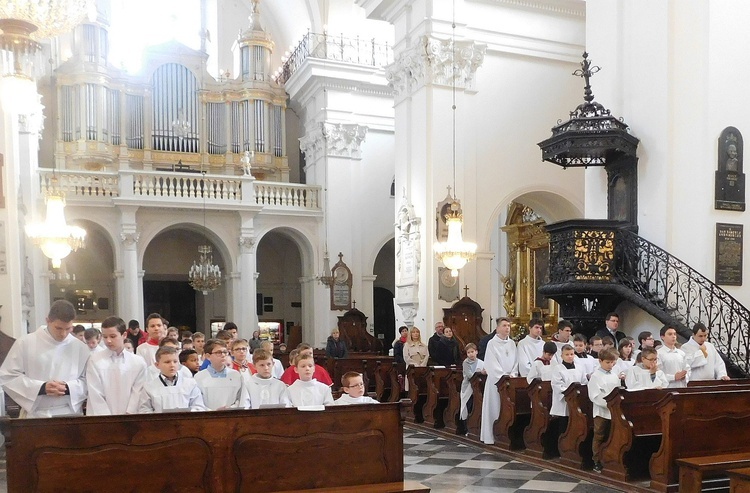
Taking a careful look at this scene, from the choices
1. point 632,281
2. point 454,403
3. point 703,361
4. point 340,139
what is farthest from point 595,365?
point 340,139

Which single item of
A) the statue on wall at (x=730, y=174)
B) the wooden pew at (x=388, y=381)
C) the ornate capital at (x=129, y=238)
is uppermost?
the statue on wall at (x=730, y=174)

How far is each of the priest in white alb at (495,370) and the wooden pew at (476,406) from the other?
14 cm

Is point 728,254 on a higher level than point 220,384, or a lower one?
higher

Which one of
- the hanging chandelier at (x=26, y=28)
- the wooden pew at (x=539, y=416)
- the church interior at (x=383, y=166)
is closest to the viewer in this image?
the hanging chandelier at (x=26, y=28)

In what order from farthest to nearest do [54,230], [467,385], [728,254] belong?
1. [54,230]
2. [728,254]
3. [467,385]

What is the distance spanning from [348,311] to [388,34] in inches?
329

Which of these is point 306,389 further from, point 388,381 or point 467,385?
point 388,381

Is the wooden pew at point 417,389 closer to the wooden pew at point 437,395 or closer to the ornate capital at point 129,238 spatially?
the wooden pew at point 437,395

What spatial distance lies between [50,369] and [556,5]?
14.4m

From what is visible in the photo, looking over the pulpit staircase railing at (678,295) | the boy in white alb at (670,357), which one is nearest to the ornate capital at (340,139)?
the pulpit staircase railing at (678,295)

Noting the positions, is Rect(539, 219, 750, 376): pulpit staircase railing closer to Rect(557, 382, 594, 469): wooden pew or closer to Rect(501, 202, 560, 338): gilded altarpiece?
Rect(557, 382, 594, 469): wooden pew

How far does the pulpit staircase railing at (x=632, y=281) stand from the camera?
34.6 feet

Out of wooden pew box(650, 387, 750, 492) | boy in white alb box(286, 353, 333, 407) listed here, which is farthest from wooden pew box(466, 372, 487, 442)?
boy in white alb box(286, 353, 333, 407)

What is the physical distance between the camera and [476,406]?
10430 millimetres
